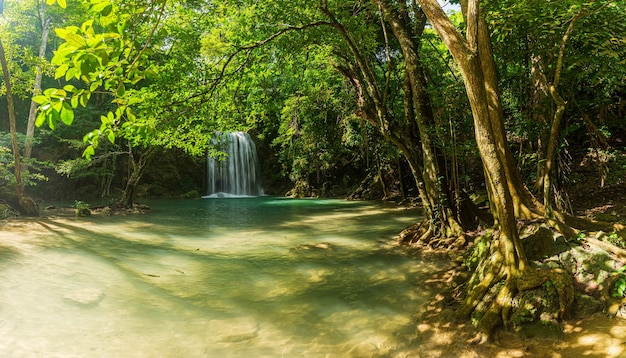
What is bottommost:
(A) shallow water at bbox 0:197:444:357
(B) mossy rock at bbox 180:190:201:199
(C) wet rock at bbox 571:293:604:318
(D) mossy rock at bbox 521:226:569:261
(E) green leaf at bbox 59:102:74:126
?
(A) shallow water at bbox 0:197:444:357

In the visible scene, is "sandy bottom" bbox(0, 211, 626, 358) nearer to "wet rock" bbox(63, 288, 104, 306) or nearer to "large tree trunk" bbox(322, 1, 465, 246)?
"wet rock" bbox(63, 288, 104, 306)

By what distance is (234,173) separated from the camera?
30547 millimetres

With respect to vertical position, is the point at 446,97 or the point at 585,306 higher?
the point at 446,97

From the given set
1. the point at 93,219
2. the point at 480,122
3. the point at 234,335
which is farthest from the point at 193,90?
Result: the point at 93,219

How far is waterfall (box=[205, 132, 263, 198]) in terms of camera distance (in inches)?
1192

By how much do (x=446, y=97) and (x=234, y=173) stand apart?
24194 millimetres

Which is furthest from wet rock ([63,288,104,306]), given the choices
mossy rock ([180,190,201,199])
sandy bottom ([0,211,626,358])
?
mossy rock ([180,190,201,199])

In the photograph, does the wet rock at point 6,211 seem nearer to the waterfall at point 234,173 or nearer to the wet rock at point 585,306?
the wet rock at point 585,306

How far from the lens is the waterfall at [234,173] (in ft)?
99.3

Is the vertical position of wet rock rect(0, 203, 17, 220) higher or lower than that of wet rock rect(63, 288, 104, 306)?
higher

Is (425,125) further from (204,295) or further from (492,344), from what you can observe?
(204,295)

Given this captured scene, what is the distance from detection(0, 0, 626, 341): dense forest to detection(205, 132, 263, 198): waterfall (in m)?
13.0

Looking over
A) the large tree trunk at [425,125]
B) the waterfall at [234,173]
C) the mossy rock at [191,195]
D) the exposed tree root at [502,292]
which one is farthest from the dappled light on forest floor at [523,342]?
the waterfall at [234,173]

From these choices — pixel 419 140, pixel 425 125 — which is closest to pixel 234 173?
pixel 419 140
